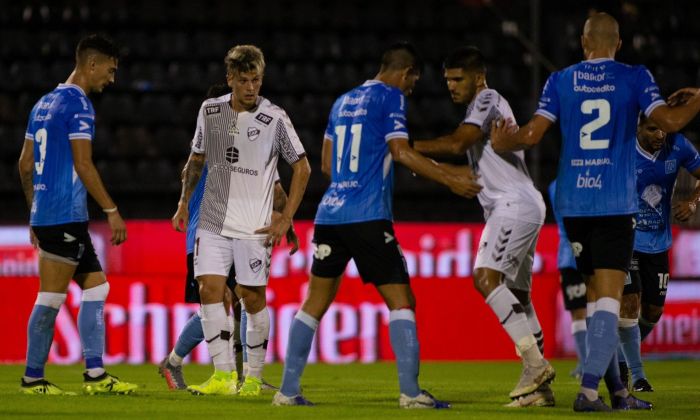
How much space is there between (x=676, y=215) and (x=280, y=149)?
11.6ft

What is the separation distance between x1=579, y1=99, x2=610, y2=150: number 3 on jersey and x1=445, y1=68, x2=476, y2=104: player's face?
1077mm

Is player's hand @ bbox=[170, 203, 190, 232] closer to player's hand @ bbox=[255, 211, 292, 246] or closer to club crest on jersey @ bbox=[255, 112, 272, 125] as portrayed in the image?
player's hand @ bbox=[255, 211, 292, 246]

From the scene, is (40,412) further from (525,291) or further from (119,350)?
(119,350)

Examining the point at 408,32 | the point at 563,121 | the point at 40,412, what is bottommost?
the point at 40,412

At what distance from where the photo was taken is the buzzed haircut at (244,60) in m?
8.02

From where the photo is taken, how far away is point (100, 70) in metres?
8.42

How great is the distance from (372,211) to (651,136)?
3.23m

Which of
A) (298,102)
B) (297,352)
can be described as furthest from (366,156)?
(298,102)

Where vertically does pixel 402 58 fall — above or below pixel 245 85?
above

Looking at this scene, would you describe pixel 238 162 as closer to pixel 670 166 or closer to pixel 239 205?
pixel 239 205

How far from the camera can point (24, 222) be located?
16453 millimetres

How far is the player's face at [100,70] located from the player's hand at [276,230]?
154 centimetres

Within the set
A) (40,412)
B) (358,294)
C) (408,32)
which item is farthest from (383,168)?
(408,32)

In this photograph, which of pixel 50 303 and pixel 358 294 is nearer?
pixel 50 303
